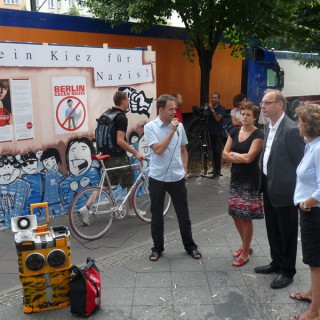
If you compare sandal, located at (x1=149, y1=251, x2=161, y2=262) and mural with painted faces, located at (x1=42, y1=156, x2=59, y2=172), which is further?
mural with painted faces, located at (x1=42, y1=156, x2=59, y2=172)

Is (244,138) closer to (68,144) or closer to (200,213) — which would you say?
(200,213)

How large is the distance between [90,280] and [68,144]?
9.70 ft

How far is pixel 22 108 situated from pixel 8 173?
0.86 m

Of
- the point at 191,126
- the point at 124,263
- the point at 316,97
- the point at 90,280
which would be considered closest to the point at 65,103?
the point at 124,263

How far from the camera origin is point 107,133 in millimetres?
5543

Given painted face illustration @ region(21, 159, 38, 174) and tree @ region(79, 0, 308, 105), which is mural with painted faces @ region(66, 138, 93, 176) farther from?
tree @ region(79, 0, 308, 105)

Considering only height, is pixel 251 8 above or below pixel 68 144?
above

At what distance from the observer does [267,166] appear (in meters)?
3.78

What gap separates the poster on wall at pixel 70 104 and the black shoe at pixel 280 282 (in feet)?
11.5

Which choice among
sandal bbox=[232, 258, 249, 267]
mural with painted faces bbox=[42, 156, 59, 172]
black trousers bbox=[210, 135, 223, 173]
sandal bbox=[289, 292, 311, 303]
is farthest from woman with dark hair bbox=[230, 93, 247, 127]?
sandal bbox=[289, 292, 311, 303]

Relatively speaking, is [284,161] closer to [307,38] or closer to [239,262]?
[239,262]

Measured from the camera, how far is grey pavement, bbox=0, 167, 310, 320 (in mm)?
3527

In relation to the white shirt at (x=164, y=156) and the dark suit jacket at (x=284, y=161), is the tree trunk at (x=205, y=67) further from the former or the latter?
the dark suit jacket at (x=284, y=161)

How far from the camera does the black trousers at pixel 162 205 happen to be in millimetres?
4465
